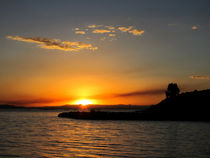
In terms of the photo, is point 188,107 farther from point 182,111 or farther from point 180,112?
point 180,112

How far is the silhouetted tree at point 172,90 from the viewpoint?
15362 cm

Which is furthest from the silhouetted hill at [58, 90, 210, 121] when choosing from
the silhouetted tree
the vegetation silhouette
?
the silhouetted tree

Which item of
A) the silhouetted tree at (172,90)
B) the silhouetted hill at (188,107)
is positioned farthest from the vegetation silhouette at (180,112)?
the silhouetted tree at (172,90)

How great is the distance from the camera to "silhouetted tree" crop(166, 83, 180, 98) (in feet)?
504

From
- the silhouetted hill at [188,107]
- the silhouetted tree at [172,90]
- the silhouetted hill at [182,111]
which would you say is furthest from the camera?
the silhouetted tree at [172,90]

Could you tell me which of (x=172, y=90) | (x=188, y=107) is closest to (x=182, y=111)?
(x=188, y=107)

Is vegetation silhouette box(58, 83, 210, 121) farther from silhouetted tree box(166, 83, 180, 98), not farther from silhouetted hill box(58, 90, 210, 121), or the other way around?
silhouetted tree box(166, 83, 180, 98)

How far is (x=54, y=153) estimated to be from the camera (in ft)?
82.8

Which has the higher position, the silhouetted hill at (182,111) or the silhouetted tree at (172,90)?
the silhouetted tree at (172,90)

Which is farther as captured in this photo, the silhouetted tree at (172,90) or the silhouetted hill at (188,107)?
the silhouetted tree at (172,90)

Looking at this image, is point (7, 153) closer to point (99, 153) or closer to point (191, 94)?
point (99, 153)

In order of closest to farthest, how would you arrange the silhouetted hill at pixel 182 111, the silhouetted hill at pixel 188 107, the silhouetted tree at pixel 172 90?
the silhouetted hill at pixel 182 111 < the silhouetted hill at pixel 188 107 < the silhouetted tree at pixel 172 90

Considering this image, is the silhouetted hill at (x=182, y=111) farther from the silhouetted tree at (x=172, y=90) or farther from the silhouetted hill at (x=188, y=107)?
the silhouetted tree at (x=172, y=90)

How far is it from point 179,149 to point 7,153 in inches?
774
